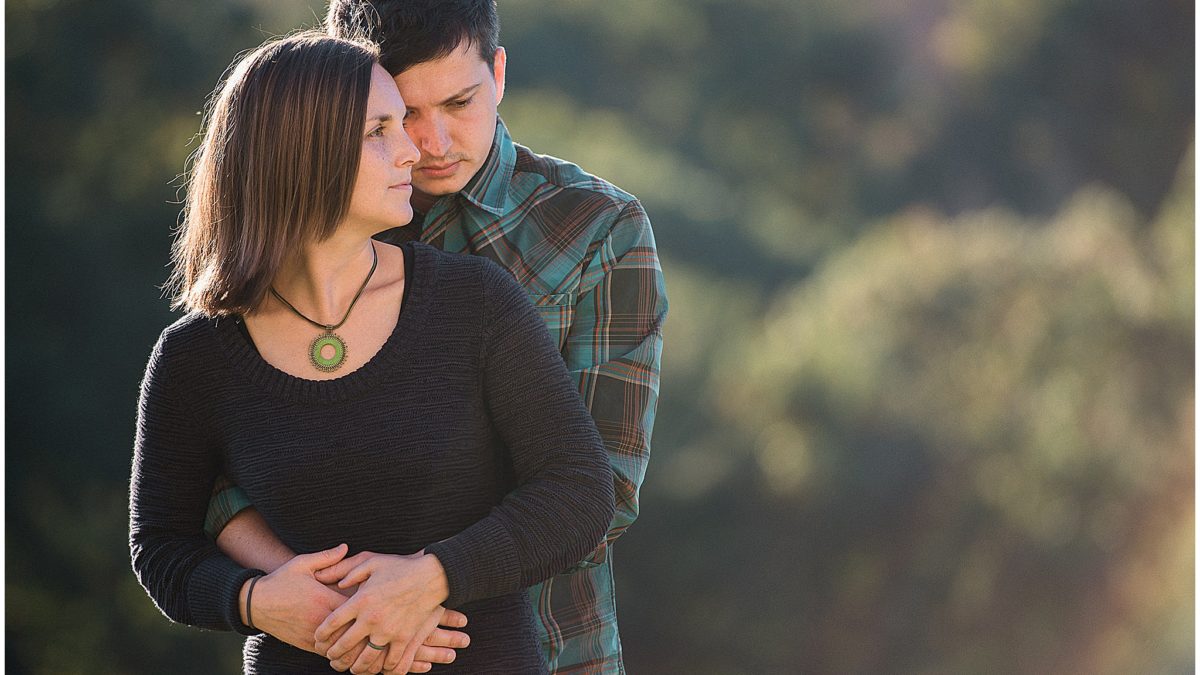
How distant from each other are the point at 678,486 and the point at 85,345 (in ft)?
5.51

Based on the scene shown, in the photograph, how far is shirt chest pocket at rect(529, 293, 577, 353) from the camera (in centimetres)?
141

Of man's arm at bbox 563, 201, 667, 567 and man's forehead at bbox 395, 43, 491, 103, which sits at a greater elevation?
man's forehead at bbox 395, 43, 491, 103

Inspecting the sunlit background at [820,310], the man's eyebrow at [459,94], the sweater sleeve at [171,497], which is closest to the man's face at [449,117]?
the man's eyebrow at [459,94]

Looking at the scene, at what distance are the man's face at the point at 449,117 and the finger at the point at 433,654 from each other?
54cm

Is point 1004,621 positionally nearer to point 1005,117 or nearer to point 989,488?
point 989,488

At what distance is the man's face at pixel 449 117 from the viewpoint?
140 cm

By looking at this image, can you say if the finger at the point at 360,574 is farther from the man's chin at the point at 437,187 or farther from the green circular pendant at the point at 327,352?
the man's chin at the point at 437,187

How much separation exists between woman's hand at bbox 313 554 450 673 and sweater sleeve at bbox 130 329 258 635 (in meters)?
0.13

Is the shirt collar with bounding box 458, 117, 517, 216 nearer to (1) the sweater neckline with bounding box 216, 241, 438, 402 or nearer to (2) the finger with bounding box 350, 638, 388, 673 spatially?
(1) the sweater neckline with bounding box 216, 241, 438, 402

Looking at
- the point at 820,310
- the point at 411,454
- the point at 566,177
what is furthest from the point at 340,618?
the point at 820,310

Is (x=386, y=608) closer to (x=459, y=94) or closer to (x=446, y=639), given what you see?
(x=446, y=639)

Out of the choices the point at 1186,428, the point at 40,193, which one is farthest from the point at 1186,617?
the point at 40,193

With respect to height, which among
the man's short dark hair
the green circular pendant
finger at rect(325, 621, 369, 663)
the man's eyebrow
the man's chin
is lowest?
finger at rect(325, 621, 369, 663)

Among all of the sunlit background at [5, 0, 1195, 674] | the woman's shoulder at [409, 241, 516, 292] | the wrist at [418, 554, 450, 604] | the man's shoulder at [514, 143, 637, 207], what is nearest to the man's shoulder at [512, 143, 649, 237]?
the man's shoulder at [514, 143, 637, 207]
